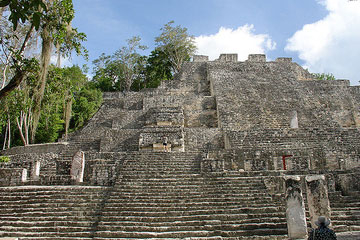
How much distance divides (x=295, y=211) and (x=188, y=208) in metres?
2.50

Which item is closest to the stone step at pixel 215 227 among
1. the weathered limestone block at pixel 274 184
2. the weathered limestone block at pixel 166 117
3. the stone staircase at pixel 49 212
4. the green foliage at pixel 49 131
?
the stone staircase at pixel 49 212

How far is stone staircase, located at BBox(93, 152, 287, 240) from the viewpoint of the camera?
6.76 meters

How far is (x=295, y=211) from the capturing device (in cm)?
627

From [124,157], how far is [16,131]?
661 inches

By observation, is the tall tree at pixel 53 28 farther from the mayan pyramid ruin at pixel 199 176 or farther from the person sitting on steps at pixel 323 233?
the person sitting on steps at pixel 323 233

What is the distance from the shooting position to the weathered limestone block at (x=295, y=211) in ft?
20.1

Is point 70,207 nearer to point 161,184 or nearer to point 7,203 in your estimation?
point 7,203

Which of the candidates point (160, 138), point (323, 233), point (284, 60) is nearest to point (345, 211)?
point (323, 233)

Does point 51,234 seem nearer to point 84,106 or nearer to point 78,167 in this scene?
point 78,167

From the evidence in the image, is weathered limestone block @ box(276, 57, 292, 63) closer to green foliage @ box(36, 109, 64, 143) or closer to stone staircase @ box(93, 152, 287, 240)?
green foliage @ box(36, 109, 64, 143)

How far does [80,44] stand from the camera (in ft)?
21.2

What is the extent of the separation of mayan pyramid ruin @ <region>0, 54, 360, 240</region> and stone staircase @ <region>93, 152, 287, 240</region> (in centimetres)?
2

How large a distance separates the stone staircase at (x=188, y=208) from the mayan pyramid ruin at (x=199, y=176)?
0.08 ft

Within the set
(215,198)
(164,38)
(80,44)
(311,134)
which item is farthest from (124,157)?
(164,38)
